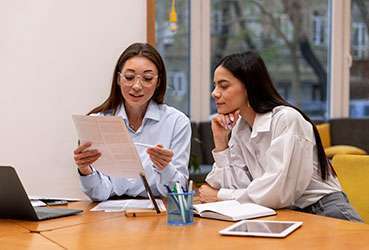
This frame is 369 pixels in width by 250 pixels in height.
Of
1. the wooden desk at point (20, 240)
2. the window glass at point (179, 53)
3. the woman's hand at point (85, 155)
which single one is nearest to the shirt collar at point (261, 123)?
the woman's hand at point (85, 155)

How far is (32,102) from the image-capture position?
10.3ft

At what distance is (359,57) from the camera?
22.3 ft

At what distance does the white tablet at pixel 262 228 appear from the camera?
1.78m

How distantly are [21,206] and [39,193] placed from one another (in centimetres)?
115

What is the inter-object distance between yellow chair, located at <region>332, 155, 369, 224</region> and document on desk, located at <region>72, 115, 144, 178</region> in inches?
34.7

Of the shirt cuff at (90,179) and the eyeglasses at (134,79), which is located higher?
the eyeglasses at (134,79)

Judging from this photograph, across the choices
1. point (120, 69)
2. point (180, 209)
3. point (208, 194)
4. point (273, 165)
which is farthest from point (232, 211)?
point (120, 69)

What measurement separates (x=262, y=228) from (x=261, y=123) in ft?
2.06

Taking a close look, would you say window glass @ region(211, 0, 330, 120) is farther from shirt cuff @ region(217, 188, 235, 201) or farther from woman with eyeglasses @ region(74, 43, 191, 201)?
shirt cuff @ region(217, 188, 235, 201)

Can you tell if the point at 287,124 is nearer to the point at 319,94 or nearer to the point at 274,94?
the point at 274,94

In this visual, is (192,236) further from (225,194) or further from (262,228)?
(225,194)

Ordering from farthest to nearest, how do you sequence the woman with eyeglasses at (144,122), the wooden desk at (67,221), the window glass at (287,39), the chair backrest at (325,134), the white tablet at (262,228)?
the window glass at (287,39), the chair backrest at (325,134), the woman with eyeglasses at (144,122), the wooden desk at (67,221), the white tablet at (262,228)

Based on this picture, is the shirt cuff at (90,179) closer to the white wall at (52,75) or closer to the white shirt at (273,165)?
the white shirt at (273,165)

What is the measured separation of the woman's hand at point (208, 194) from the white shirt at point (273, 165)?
31mm
